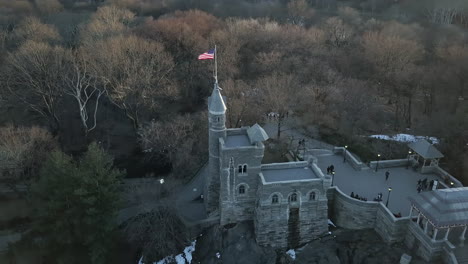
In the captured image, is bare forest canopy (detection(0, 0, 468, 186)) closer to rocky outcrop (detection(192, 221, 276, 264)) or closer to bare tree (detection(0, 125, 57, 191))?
bare tree (detection(0, 125, 57, 191))

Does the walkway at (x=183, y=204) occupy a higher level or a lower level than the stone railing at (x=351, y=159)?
lower

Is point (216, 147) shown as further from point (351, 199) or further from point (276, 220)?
point (351, 199)

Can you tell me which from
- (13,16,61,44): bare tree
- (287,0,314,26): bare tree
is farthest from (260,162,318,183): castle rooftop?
(287,0,314,26): bare tree

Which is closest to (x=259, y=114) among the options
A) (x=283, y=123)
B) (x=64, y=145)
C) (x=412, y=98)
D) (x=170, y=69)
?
(x=283, y=123)

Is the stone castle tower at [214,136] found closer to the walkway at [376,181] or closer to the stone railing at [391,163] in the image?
the walkway at [376,181]

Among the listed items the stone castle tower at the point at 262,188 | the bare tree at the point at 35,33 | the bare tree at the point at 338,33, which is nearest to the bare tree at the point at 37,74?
the bare tree at the point at 35,33

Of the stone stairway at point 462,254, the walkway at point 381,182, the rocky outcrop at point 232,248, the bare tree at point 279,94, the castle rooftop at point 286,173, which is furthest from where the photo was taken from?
the bare tree at point 279,94
